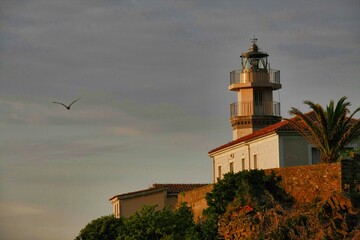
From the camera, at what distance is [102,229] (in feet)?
221

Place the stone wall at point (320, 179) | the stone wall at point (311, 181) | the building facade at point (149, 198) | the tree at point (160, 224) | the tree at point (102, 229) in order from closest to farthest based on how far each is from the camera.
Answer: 1. the stone wall at point (320, 179)
2. the stone wall at point (311, 181)
3. the tree at point (160, 224)
4. the tree at point (102, 229)
5. the building facade at point (149, 198)

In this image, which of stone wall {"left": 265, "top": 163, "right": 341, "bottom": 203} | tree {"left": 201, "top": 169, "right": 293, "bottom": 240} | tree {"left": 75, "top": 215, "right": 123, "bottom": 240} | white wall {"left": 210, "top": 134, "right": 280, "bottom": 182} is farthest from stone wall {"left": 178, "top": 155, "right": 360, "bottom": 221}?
tree {"left": 75, "top": 215, "right": 123, "bottom": 240}

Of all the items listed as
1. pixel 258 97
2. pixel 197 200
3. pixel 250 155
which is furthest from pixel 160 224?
pixel 258 97

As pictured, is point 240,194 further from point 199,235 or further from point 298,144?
point 298,144

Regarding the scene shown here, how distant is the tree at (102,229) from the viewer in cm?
6675

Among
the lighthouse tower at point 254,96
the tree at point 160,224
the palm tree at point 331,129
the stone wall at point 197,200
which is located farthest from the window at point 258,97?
the palm tree at point 331,129

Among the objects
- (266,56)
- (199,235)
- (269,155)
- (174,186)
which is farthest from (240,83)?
(199,235)

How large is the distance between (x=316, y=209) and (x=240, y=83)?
3809 cm

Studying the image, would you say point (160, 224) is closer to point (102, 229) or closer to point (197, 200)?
point (197, 200)

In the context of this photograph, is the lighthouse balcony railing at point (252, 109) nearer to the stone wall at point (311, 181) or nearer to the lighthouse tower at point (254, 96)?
the lighthouse tower at point (254, 96)

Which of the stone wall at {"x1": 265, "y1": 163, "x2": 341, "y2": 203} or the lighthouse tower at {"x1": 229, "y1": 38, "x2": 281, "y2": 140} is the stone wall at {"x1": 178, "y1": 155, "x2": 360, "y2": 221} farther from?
the lighthouse tower at {"x1": 229, "y1": 38, "x2": 281, "y2": 140}

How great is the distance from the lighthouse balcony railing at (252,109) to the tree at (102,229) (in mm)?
16009

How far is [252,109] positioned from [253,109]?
7 centimetres

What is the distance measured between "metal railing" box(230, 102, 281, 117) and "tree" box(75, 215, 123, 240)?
16031 millimetres
